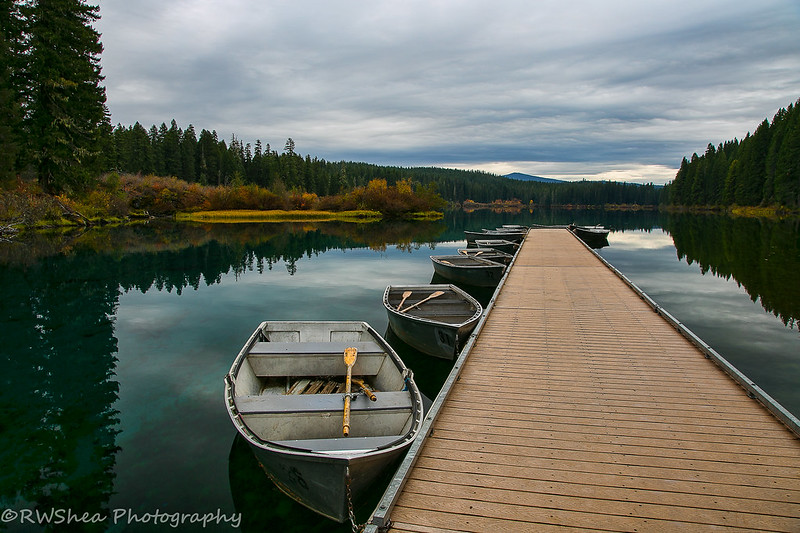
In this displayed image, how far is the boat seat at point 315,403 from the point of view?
19.7 ft

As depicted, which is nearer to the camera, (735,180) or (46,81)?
(46,81)

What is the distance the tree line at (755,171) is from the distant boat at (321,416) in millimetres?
82066

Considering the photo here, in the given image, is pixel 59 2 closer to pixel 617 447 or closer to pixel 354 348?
pixel 354 348

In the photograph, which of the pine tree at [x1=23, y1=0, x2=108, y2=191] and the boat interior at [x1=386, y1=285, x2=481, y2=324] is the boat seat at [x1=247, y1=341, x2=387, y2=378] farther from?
the pine tree at [x1=23, y1=0, x2=108, y2=191]

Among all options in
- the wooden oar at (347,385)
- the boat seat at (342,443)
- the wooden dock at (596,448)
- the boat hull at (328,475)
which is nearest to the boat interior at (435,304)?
the wooden dock at (596,448)

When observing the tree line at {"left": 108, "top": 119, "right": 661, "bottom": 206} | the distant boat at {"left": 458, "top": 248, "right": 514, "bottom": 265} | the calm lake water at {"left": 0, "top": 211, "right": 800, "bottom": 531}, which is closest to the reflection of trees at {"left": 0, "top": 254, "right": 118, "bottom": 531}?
the calm lake water at {"left": 0, "top": 211, "right": 800, "bottom": 531}

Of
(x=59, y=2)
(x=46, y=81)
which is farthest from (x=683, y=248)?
(x=59, y=2)

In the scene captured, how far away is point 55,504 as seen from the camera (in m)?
5.75

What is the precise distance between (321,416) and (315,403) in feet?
0.92

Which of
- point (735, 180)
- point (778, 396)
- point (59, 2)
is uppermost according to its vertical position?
point (59, 2)

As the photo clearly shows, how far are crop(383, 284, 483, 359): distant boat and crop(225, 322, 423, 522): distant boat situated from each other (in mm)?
1799

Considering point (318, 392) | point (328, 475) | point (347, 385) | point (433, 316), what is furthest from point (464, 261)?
point (328, 475)

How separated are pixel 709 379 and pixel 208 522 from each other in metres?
7.63

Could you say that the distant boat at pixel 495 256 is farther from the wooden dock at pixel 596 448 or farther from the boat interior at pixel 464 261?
the wooden dock at pixel 596 448
